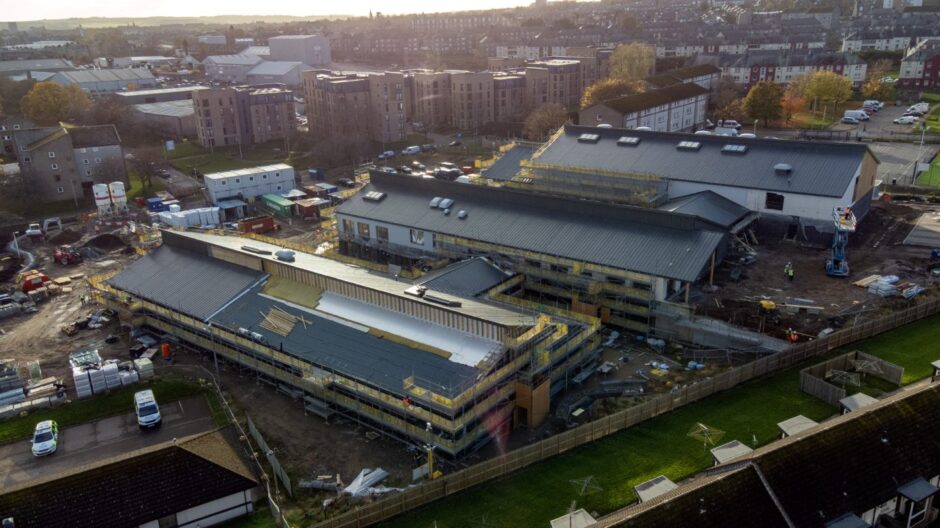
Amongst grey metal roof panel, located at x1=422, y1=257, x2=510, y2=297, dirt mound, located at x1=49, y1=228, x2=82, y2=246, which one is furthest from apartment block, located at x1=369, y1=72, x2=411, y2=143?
grey metal roof panel, located at x1=422, y1=257, x2=510, y2=297

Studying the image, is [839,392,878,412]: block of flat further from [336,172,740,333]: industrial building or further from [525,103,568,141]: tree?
[525,103,568,141]: tree

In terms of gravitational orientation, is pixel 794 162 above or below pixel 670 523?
above

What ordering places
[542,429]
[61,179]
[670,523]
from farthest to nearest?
1. [61,179]
2. [542,429]
3. [670,523]

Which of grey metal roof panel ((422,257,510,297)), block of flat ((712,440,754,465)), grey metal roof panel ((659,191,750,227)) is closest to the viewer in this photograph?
block of flat ((712,440,754,465))

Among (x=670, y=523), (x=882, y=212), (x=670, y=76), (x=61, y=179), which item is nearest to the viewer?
(x=670, y=523)

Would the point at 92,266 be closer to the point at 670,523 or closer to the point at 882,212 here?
the point at 670,523

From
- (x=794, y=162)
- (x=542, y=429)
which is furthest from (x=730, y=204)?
(x=542, y=429)
